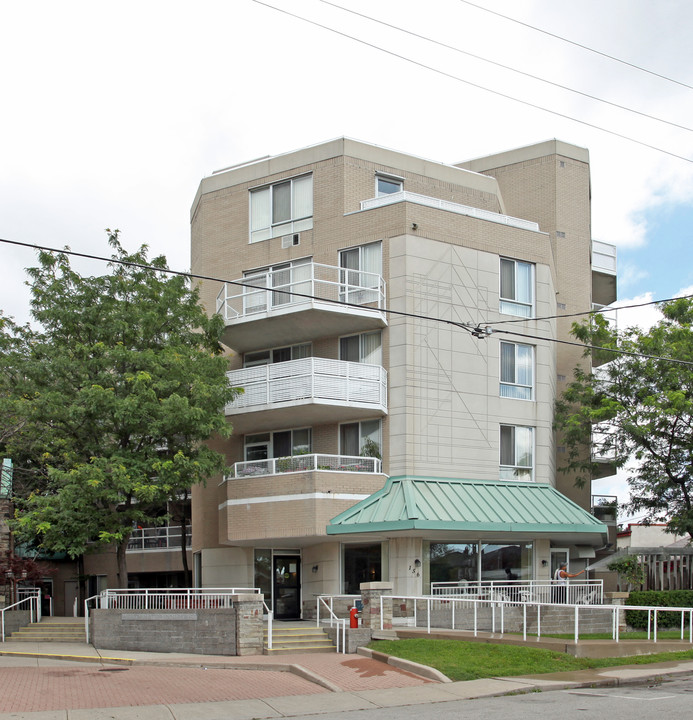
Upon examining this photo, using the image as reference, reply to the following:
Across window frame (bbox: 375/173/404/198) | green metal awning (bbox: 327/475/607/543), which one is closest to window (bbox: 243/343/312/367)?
green metal awning (bbox: 327/475/607/543)

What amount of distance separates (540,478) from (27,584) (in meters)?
20.0

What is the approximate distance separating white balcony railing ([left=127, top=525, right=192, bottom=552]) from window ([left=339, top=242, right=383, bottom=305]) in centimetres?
1745

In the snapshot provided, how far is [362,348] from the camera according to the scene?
28.7 m

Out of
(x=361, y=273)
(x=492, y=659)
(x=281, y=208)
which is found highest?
(x=281, y=208)

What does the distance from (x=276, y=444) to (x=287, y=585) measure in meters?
4.53

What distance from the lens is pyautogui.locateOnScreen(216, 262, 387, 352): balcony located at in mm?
27453

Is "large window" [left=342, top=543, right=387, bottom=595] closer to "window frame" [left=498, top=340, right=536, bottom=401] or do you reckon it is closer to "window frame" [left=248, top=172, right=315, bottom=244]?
"window frame" [left=498, top=340, right=536, bottom=401]

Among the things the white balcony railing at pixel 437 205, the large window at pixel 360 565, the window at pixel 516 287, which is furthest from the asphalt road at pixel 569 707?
the white balcony railing at pixel 437 205

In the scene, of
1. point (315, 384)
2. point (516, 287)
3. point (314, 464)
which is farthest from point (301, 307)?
point (516, 287)

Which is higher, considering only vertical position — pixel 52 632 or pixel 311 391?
pixel 311 391

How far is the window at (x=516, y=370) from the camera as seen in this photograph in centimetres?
2950

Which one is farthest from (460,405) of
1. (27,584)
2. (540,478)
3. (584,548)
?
(27,584)

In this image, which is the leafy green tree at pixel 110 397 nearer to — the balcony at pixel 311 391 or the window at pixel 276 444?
the balcony at pixel 311 391

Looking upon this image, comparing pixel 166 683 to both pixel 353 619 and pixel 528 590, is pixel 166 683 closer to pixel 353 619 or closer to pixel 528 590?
pixel 353 619
